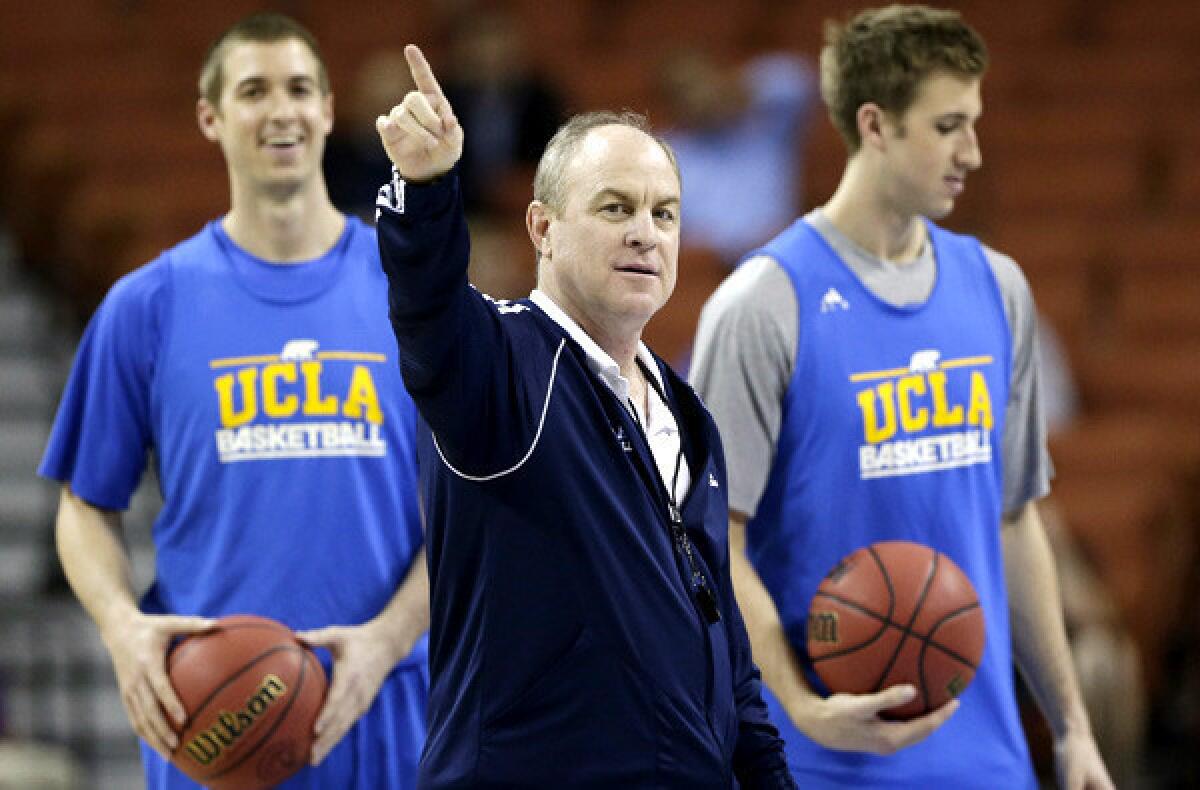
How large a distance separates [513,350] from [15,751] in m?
3.90

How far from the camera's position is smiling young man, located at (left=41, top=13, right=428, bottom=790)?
12.5ft

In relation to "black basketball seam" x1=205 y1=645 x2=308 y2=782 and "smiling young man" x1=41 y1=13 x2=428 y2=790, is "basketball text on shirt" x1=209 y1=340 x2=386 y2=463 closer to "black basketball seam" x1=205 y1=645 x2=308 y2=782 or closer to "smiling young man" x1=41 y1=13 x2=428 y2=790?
"smiling young man" x1=41 y1=13 x2=428 y2=790

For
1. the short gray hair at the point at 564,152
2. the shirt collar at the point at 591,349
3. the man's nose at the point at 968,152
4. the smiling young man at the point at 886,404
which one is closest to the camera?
the shirt collar at the point at 591,349

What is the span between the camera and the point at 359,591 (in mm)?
3822

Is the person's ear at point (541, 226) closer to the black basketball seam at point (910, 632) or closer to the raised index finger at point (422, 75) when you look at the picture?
the raised index finger at point (422, 75)

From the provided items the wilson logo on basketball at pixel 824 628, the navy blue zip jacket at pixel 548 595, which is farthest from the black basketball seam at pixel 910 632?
the navy blue zip jacket at pixel 548 595

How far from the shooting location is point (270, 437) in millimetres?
3826

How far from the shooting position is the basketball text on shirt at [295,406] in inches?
151

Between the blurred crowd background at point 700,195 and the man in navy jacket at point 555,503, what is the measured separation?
354cm

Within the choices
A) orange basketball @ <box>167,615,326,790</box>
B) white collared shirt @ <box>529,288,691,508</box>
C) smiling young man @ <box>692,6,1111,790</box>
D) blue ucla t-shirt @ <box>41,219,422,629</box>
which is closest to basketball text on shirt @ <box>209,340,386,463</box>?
blue ucla t-shirt @ <box>41,219,422,629</box>

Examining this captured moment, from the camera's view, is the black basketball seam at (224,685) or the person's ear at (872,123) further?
the person's ear at (872,123)

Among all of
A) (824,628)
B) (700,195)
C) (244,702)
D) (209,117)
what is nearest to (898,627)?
(824,628)

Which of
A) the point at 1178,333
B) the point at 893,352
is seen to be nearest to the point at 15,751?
the point at 893,352

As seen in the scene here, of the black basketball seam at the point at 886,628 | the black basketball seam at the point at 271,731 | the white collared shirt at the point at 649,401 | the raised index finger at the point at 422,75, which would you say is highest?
the raised index finger at the point at 422,75
